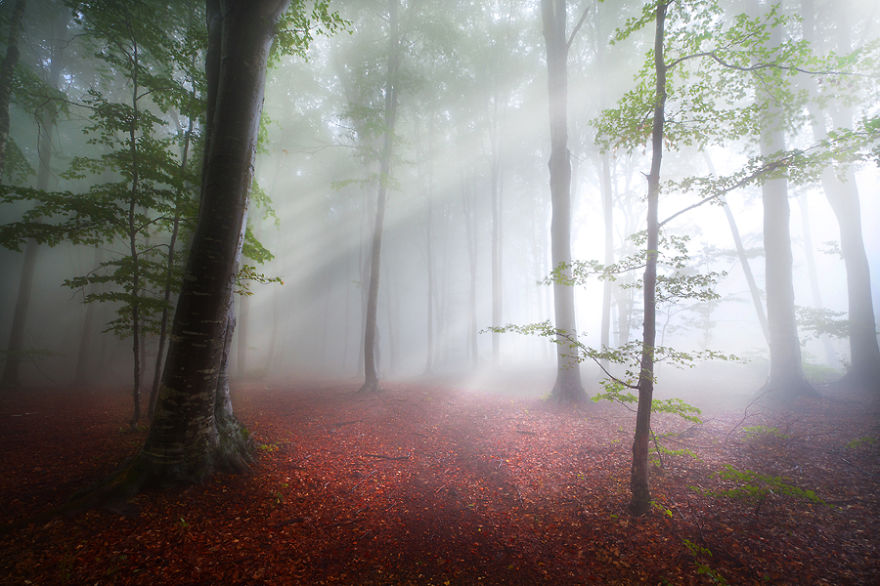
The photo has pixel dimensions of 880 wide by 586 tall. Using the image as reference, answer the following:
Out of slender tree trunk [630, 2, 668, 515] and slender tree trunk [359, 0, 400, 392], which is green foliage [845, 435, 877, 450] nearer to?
slender tree trunk [630, 2, 668, 515]

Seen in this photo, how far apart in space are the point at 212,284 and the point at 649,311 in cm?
616

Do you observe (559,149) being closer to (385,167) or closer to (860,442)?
(385,167)

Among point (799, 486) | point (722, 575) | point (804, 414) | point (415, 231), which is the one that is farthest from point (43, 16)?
point (804, 414)

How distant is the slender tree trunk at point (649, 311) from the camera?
4.38m

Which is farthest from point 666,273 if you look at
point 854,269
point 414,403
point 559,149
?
point 854,269

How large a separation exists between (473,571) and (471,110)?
869 inches

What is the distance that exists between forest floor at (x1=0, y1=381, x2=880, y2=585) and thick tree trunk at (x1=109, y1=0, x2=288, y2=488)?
39 centimetres

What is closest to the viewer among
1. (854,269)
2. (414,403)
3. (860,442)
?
(860,442)

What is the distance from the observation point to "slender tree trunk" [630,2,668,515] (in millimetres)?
4383

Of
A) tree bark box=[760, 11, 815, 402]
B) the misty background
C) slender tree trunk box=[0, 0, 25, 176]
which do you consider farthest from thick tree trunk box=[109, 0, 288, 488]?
tree bark box=[760, 11, 815, 402]

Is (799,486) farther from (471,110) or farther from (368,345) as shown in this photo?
(471,110)

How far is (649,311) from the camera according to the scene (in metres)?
→ 4.41

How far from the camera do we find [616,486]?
5.03 m

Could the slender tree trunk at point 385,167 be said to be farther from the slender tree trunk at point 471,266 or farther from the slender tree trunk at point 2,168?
the slender tree trunk at point 471,266
